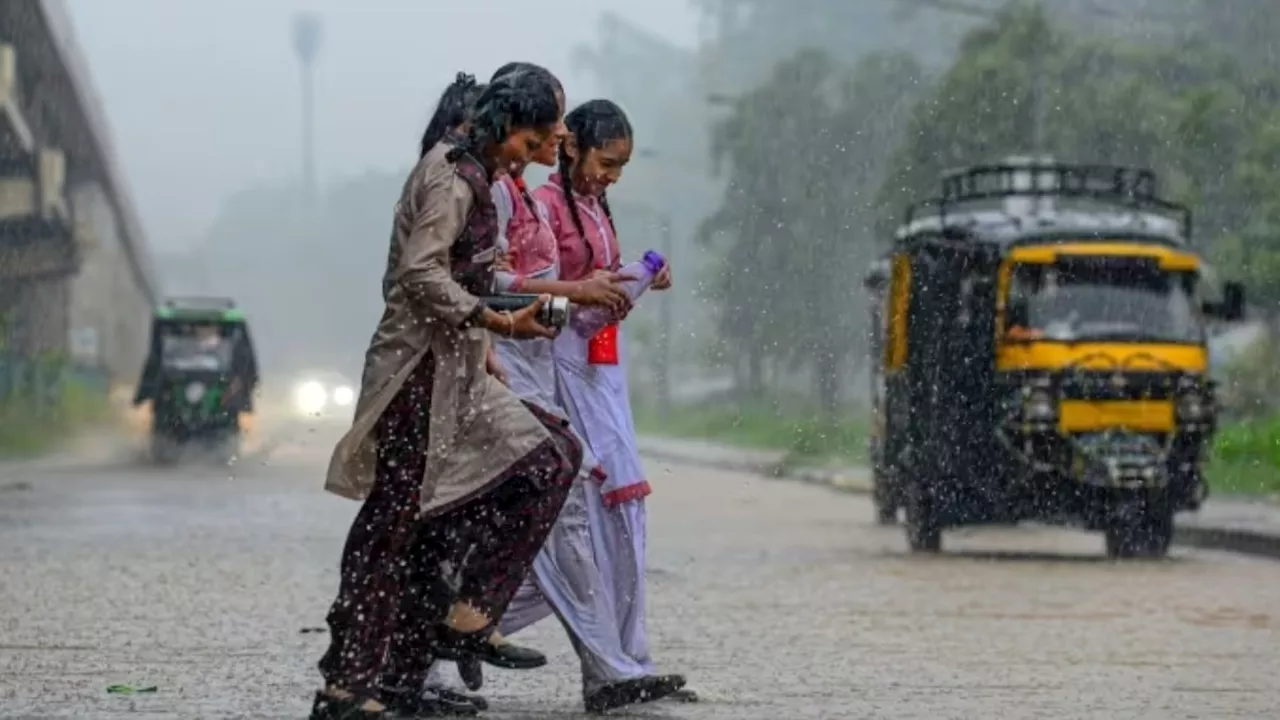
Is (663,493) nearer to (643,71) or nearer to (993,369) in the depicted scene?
(993,369)

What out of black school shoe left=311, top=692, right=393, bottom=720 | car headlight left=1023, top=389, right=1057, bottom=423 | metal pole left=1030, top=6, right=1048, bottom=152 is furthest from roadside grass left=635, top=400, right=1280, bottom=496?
black school shoe left=311, top=692, right=393, bottom=720

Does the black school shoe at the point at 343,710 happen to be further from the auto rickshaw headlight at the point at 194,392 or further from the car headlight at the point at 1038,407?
the auto rickshaw headlight at the point at 194,392

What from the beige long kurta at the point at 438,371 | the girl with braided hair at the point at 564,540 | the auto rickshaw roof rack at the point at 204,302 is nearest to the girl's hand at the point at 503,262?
the girl with braided hair at the point at 564,540

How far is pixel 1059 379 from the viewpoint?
1855cm

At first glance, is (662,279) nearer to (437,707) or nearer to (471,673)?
(471,673)

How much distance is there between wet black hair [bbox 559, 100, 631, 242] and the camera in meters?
8.59

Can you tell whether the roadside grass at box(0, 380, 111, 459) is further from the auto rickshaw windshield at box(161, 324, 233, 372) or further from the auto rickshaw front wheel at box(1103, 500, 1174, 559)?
the auto rickshaw front wheel at box(1103, 500, 1174, 559)

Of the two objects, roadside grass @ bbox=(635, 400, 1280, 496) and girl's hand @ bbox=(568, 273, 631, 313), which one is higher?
girl's hand @ bbox=(568, 273, 631, 313)

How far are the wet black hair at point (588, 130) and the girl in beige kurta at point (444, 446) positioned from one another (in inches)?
29.3

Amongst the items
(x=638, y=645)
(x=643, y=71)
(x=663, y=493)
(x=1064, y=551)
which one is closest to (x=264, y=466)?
(x=663, y=493)

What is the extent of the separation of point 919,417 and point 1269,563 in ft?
8.25

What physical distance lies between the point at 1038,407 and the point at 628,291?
10.6 metres

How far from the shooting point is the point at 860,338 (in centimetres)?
5431

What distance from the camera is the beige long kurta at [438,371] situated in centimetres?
760
